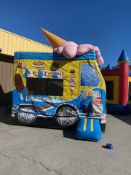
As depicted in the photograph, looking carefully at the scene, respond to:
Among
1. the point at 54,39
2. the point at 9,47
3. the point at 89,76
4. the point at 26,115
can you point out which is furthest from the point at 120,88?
the point at 9,47

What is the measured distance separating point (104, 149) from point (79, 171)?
1.68 metres

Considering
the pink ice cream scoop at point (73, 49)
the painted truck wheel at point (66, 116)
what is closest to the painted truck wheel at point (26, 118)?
the painted truck wheel at point (66, 116)

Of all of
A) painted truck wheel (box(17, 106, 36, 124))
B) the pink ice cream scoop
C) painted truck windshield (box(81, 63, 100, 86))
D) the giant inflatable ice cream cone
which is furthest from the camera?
the giant inflatable ice cream cone

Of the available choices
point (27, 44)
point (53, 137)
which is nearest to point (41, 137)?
point (53, 137)

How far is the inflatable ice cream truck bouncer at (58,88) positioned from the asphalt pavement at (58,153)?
57 centimetres

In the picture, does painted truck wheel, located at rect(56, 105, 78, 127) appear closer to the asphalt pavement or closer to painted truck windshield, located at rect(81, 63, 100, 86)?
the asphalt pavement

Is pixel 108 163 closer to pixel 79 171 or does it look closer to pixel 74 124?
pixel 79 171

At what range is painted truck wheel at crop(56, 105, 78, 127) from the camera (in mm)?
8016

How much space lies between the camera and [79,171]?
4.42m

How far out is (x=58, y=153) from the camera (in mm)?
5438

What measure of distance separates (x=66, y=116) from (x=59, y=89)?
Result: 966mm

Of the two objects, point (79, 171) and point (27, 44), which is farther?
point (27, 44)

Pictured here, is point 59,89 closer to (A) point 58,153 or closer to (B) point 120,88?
(A) point 58,153

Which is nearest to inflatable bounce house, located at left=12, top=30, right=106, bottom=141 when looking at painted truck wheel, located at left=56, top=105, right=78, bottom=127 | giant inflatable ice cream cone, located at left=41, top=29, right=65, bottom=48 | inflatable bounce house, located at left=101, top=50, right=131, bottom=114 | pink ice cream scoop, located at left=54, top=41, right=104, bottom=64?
painted truck wheel, located at left=56, top=105, right=78, bottom=127
